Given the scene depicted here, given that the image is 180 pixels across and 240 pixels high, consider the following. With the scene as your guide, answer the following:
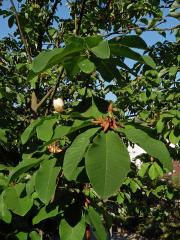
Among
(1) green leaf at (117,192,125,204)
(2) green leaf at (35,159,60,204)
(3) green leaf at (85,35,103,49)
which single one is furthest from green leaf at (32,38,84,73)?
(1) green leaf at (117,192,125,204)

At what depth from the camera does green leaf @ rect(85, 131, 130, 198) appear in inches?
38.1

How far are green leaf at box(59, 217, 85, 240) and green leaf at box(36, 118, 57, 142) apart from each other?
328 millimetres

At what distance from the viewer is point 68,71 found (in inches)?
51.8

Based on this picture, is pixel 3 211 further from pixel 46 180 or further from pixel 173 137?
pixel 173 137

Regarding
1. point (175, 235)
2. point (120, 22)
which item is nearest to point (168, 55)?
point (120, 22)

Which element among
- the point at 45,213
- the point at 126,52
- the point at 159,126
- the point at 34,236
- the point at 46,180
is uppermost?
the point at 126,52

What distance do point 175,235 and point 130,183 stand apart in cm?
544

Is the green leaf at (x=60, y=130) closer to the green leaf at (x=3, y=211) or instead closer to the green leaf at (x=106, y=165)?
the green leaf at (x=106, y=165)

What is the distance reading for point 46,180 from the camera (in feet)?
4.21

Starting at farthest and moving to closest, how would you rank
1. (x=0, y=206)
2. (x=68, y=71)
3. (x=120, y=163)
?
(x=0, y=206) → (x=68, y=71) → (x=120, y=163)

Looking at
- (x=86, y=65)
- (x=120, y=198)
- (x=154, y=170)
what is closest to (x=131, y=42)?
(x=86, y=65)

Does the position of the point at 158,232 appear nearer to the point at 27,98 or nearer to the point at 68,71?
the point at 27,98

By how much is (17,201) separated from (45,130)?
0.37 metres

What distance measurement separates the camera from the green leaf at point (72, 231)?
4.72 ft
